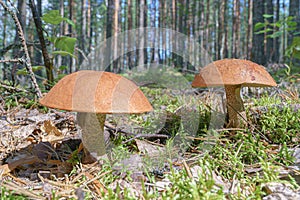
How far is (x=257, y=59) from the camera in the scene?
1092cm

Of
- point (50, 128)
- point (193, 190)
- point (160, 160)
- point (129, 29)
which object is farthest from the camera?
point (129, 29)

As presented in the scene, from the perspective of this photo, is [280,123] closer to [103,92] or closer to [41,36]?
[103,92]

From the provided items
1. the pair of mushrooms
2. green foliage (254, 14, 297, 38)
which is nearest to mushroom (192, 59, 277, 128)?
the pair of mushrooms

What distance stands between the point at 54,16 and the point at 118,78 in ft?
6.39

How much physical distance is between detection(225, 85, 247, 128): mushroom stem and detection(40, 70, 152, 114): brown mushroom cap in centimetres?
82

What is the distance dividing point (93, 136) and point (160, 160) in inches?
18.3

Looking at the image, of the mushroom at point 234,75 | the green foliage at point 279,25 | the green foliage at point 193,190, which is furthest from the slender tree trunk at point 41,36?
the green foliage at point 279,25

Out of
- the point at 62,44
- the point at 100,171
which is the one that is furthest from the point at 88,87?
the point at 62,44

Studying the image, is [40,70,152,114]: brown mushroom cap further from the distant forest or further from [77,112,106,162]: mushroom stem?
the distant forest

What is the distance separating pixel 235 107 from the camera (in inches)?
76.3

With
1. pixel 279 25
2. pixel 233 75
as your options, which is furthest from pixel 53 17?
pixel 279 25

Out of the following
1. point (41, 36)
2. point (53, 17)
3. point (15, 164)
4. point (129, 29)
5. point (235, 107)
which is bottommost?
point (15, 164)

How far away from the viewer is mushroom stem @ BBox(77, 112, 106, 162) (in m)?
1.58

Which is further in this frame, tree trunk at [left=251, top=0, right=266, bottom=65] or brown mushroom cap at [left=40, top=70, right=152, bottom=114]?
tree trunk at [left=251, top=0, right=266, bottom=65]
